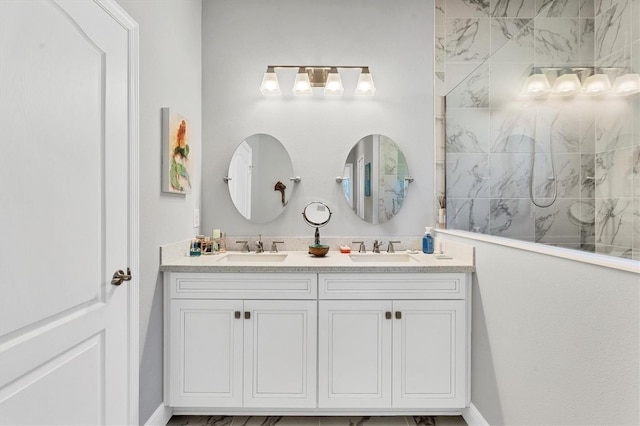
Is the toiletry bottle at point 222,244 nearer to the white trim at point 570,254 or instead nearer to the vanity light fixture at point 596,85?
the white trim at point 570,254

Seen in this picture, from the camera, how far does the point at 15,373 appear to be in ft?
2.98

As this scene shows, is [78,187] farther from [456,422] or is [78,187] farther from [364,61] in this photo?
[456,422]

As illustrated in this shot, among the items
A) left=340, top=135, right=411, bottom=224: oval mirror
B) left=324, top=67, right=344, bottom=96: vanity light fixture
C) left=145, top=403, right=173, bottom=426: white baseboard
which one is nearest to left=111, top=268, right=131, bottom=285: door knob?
left=145, top=403, right=173, bottom=426: white baseboard

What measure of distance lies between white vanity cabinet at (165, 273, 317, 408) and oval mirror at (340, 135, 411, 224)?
3.05 feet

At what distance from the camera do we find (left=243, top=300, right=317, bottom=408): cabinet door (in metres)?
1.82

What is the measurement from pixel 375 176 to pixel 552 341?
4.99 ft

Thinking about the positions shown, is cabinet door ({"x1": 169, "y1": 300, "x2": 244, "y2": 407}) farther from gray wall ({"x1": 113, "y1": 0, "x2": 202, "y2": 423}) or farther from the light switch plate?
the light switch plate

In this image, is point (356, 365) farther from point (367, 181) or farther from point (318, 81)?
point (318, 81)

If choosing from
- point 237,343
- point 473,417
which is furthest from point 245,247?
point 473,417

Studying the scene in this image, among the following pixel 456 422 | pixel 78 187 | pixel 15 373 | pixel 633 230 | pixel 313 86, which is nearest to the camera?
pixel 15 373

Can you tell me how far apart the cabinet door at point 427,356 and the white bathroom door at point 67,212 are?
1.37 meters

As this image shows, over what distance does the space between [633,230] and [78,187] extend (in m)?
2.18

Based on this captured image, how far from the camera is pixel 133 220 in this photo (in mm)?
1483

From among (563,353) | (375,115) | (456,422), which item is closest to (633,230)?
(563,353)
